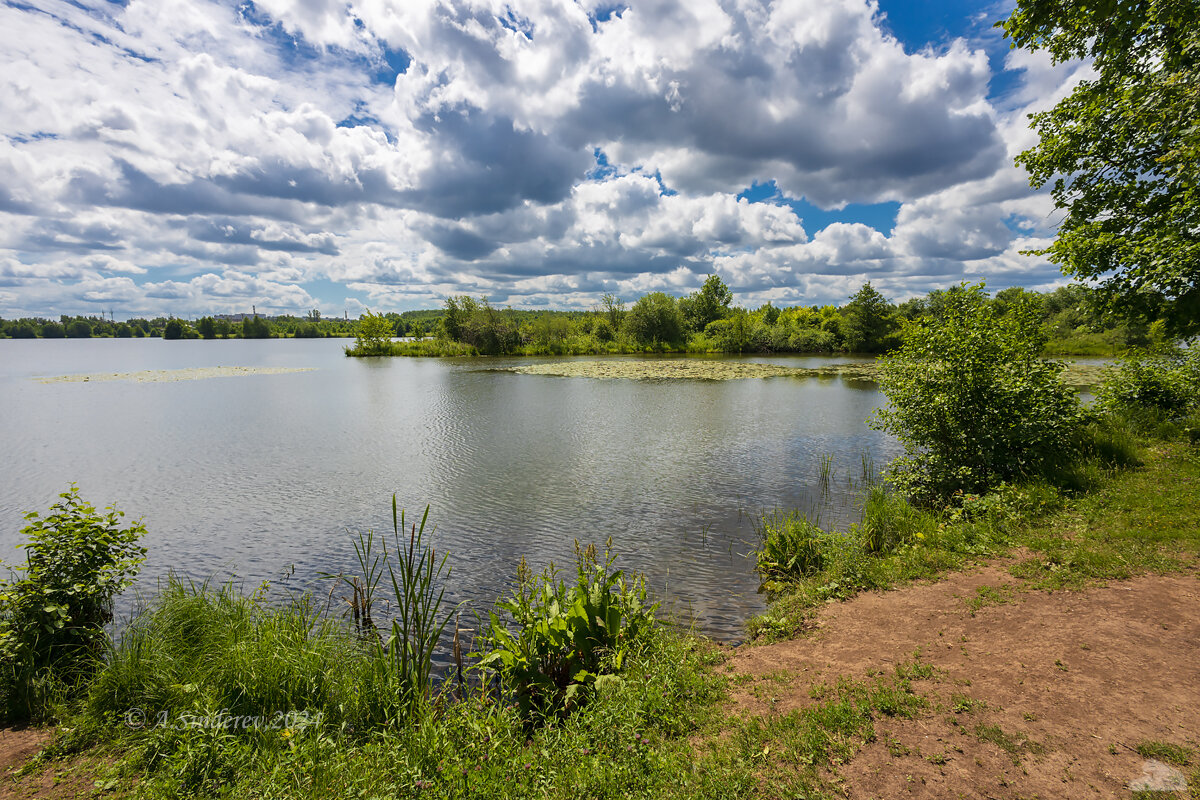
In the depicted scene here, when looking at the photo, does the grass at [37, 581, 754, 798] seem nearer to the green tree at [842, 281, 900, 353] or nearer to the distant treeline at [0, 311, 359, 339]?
the green tree at [842, 281, 900, 353]

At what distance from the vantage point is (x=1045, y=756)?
379 cm

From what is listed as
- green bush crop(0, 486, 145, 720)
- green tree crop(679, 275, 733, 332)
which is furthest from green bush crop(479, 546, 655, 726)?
green tree crop(679, 275, 733, 332)

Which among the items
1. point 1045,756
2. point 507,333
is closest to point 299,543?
point 1045,756

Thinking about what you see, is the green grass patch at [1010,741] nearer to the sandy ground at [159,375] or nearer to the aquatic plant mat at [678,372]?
the aquatic plant mat at [678,372]

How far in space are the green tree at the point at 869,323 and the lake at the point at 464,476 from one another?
55.4 m

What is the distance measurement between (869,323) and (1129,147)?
2988 inches

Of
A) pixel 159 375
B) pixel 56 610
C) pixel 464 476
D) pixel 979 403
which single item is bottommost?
pixel 464 476

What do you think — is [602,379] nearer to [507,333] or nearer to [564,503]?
[564,503]

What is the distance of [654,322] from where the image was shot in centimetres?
8969

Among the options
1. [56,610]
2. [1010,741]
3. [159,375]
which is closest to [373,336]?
[159,375]

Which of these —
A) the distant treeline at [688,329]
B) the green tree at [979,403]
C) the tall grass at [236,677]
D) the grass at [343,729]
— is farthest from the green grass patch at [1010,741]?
the distant treeline at [688,329]

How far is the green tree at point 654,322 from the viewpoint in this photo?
294ft

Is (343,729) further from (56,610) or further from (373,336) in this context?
(373,336)

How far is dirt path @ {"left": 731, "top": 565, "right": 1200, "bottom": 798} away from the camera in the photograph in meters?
3.72
